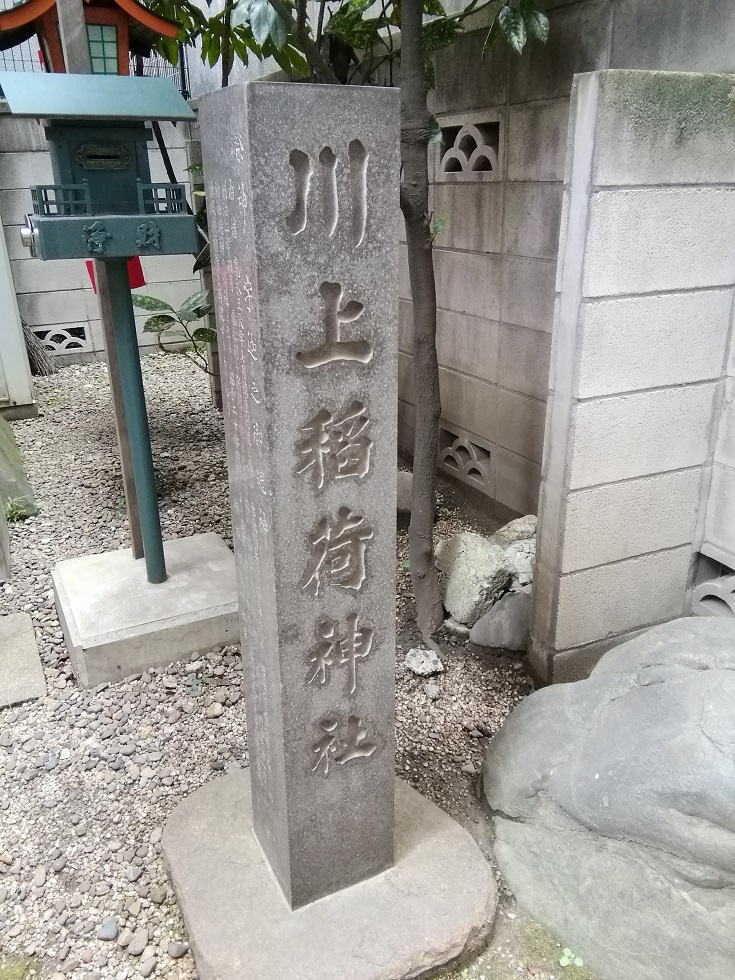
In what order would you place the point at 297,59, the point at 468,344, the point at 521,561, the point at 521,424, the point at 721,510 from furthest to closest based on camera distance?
the point at 468,344 < the point at 521,424 < the point at 521,561 < the point at 297,59 < the point at 721,510

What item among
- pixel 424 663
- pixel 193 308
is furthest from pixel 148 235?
pixel 193 308

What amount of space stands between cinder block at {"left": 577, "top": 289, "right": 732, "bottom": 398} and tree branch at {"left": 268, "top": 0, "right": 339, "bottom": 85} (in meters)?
1.40

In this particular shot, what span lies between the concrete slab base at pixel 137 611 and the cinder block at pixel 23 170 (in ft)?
19.6

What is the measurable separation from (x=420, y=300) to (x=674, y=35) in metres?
1.53

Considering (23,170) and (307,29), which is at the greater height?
(307,29)

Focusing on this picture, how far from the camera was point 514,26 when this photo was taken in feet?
10.5

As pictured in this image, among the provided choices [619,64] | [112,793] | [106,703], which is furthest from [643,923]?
[619,64]

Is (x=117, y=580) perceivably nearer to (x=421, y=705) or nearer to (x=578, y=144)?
(x=421, y=705)

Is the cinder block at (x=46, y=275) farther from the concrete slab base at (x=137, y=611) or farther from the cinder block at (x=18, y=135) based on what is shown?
the concrete slab base at (x=137, y=611)

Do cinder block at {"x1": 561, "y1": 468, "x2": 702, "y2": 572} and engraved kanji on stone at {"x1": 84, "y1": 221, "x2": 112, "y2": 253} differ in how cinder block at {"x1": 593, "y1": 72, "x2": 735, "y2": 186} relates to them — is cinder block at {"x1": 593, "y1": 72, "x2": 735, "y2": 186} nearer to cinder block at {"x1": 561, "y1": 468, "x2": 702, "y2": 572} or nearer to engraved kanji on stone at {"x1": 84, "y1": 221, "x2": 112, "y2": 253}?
cinder block at {"x1": 561, "y1": 468, "x2": 702, "y2": 572}

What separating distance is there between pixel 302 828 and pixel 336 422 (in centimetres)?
127

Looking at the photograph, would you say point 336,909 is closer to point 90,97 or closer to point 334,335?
point 334,335

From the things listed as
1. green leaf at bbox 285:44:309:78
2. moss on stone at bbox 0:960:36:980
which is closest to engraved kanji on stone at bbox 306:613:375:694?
moss on stone at bbox 0:960:36:980

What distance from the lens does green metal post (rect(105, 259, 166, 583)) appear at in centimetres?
368
